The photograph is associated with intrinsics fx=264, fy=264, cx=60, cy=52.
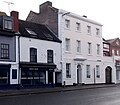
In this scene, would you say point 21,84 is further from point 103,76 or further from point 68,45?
point 103,76

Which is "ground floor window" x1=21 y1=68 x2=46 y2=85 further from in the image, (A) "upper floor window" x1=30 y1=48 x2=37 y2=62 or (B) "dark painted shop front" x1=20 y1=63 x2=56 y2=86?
(A) "upper floor window" x1=30 y1=48 x2=37 y2=62

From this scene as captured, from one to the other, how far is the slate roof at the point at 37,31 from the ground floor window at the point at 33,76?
4.29 m

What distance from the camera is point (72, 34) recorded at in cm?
3956

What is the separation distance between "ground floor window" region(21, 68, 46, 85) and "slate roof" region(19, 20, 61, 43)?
429cm

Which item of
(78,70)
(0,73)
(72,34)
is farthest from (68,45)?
(0,73)

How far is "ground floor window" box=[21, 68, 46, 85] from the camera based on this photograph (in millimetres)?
31297

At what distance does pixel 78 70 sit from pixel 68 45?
4.56 m

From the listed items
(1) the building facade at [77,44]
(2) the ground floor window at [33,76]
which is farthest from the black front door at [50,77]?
(1) the building facade at [77,44]

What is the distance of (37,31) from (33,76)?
21.8 ft

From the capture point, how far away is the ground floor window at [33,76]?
103 ft

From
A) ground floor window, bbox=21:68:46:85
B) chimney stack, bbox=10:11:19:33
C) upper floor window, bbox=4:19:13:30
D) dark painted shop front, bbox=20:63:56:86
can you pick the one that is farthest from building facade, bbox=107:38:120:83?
upper floor window, bbox=4:19:13:30

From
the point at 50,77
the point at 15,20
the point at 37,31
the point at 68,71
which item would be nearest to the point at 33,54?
the point at 37,31

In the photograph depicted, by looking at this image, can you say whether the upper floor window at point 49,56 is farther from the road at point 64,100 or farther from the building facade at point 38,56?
the road at point 64,100

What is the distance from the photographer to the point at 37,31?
35594 mm
